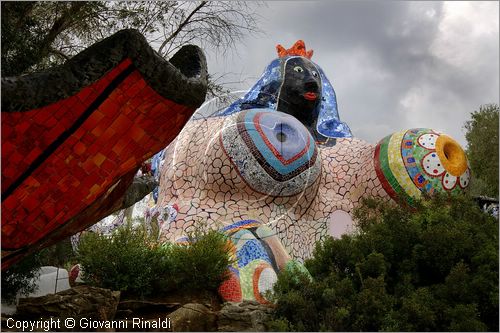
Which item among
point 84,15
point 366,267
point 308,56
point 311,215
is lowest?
point 366,267

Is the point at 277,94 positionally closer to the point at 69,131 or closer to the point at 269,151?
the point at 269,151

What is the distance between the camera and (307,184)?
10.9m

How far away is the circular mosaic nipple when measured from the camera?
10.2 m

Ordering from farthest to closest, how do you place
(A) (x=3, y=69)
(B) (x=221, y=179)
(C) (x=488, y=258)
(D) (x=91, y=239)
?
1. (B) (x=221, y=179)
2. (D) (x=91, y=239)
3. (C) (x=488, y=258)
4. (A) (x=3, y=69)

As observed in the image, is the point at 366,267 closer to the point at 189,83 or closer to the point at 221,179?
the point at 221,179

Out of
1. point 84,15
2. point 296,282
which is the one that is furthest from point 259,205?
point 84,15

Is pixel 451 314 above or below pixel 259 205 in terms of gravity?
below

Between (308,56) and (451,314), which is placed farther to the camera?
(308,56)

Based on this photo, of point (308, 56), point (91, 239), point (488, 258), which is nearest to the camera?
point (488, 258)

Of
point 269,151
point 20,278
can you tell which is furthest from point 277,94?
point 20,278

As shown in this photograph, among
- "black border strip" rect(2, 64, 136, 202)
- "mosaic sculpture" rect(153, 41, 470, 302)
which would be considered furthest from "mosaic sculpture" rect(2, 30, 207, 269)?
"mosaic sculpture" rect(153, 41, 470, 302)

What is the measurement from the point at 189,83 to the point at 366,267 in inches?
175

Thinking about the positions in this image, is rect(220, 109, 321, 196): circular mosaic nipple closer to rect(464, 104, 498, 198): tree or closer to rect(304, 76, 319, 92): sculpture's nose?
rect(304, 76, 319, 92): sculpture's nose

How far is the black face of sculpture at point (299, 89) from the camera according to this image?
12.2m
